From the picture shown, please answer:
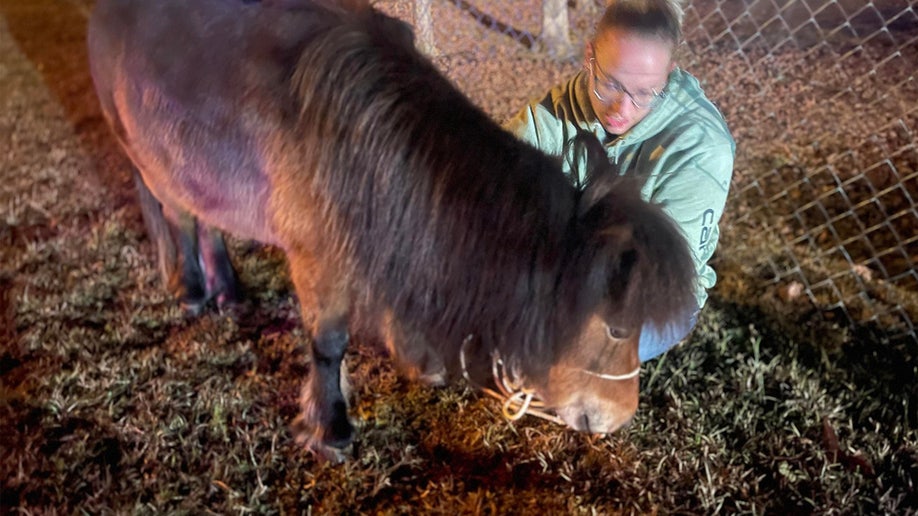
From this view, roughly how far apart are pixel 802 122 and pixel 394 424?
11.7 ft

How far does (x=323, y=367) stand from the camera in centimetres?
249

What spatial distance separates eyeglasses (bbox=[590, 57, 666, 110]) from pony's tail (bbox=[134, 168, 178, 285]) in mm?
2518

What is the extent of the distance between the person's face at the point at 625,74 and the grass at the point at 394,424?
1.33 m

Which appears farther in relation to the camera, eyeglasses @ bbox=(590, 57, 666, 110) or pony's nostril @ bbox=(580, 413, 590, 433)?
pony's nostril @ bbox=(580, 413, 590, 433)

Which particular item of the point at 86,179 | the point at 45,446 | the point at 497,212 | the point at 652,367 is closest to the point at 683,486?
the point at 652,367

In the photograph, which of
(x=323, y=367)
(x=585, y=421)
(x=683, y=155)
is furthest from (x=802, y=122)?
(x=323, y=367)

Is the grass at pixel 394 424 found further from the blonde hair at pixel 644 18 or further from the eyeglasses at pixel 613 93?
the blonde hair at pixel 644 18

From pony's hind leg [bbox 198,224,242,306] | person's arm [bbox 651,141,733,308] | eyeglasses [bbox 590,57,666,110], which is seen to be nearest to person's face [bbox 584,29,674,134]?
eyeglasses [bbox 590,57,666,110]

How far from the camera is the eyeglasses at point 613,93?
1.78 meters

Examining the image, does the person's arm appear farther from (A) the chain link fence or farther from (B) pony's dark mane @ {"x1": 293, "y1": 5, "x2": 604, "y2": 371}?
(A) the chain link fence

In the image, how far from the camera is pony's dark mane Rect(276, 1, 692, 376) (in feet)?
5.36

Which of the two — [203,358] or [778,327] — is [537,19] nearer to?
[778,327]

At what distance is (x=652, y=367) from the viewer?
2.87m

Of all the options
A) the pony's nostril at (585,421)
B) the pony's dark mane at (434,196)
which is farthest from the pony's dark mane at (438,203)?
the pony's nostril at (585,421)
